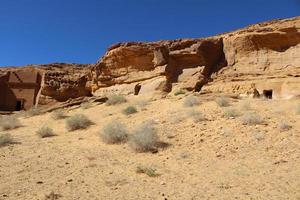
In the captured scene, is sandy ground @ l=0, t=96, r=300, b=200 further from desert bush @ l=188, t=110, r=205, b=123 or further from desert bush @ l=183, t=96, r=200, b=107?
desert bush @ l=183, t=96, r=200, b=107

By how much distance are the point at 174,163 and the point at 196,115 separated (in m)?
4.25

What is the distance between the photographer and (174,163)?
1080 cm

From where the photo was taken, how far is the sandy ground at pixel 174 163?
873 cm

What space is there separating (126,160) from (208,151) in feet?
7.62

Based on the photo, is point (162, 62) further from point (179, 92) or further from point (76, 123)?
point (76, 123)

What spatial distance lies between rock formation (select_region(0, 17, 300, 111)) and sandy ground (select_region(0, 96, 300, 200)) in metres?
6.42

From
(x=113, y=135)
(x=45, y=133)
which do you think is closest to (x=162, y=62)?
(x=45, y=133)

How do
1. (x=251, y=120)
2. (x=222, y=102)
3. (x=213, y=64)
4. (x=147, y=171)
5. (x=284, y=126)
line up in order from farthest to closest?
1. (x=213, y=64)
2. (x=222, y=102)
3. (x=251, y=120)
4. (x=284, y=126)
5. (x=147, y=171)

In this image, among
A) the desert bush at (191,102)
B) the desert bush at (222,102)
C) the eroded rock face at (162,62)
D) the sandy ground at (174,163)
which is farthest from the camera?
the eroded rock face at (162,62)

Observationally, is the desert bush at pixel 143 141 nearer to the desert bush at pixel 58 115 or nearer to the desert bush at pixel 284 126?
the desert bush at pixel 284 126

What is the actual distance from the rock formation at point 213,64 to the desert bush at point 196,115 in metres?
7.09

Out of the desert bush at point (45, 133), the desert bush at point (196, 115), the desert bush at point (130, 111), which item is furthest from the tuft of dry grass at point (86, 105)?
the desert bush at point (196, 115)

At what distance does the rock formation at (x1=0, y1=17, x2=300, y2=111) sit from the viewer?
71.8 ft

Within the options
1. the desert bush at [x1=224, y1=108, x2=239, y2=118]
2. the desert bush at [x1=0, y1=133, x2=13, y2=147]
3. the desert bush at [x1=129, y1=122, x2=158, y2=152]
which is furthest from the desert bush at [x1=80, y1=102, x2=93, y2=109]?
the desert bush at [x1=129, y1=122, x2=158, y2=152]
